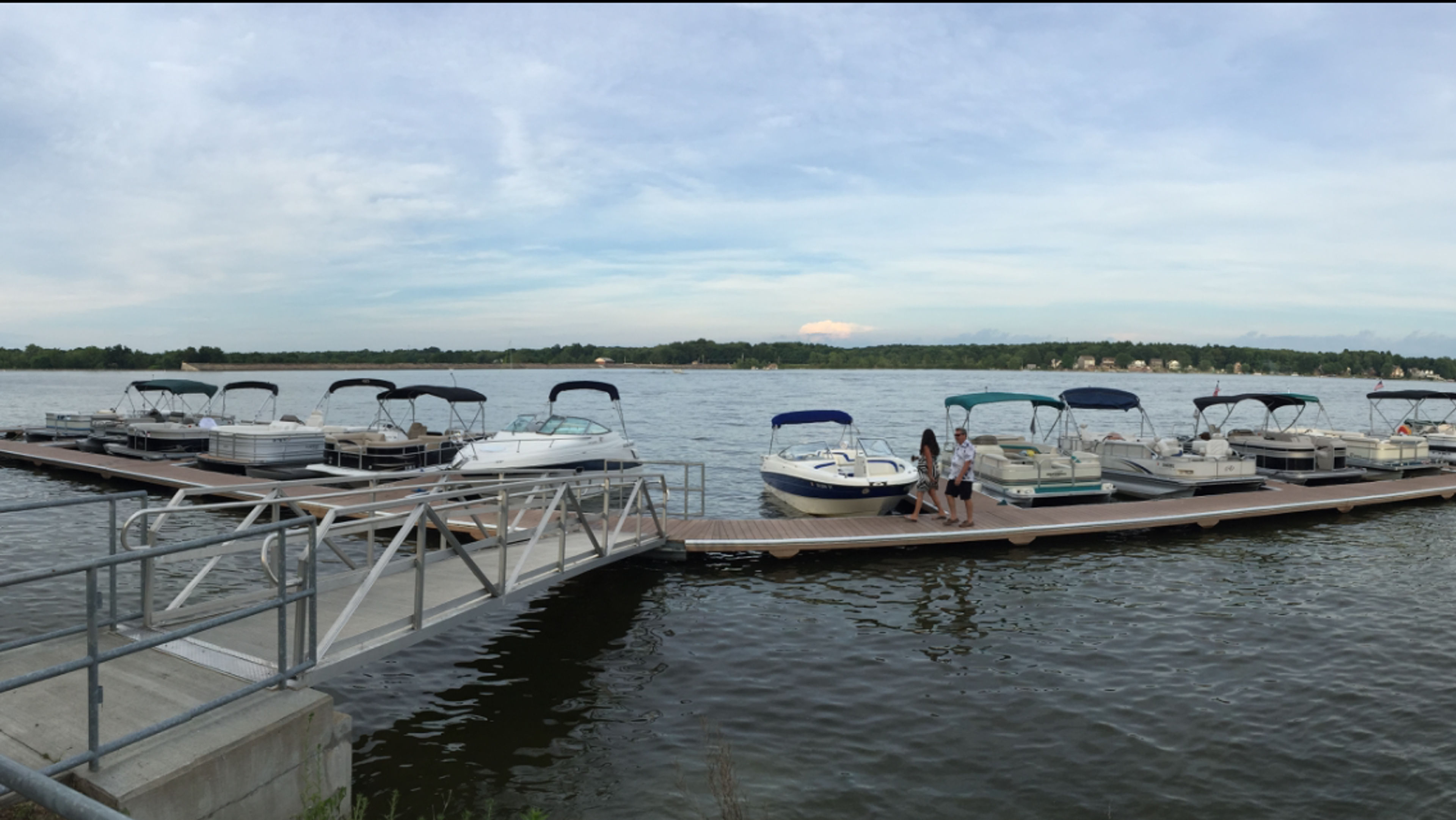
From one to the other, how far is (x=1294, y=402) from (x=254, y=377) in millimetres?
215797

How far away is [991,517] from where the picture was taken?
54.2 feet

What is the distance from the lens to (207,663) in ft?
19.3

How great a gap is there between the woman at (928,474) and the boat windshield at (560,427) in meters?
9.23

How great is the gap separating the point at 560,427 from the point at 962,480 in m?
11.4

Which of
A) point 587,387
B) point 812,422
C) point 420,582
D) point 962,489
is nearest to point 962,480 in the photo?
point 962,489

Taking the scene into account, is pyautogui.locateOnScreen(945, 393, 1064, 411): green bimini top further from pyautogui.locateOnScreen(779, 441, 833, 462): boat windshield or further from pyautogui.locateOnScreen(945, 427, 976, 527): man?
pyautogui.locateOnScreen(945, 427, 976, 527): man

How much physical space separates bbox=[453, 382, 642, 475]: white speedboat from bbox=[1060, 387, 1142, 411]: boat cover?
37.1 feet

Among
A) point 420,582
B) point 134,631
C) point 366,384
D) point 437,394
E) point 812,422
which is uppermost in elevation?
point 366,384

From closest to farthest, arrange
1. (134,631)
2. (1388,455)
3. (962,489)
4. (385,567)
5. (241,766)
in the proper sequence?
(241,766) → (134,631) → (385,567) → (962,489) → (1388,455)

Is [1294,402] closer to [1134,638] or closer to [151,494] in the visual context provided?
[1134,638]

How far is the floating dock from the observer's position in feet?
47.3

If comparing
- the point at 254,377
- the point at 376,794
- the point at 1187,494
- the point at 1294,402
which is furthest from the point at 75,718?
the point at 254,377

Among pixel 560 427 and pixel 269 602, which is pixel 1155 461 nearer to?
pixel 560 427

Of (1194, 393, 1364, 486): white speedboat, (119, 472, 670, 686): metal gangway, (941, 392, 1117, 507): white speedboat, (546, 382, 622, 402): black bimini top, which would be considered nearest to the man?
(941, 392, 1117, 507): white speedboat
